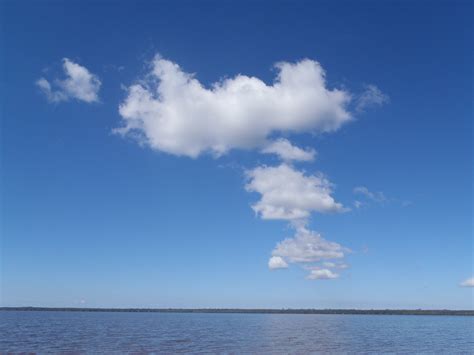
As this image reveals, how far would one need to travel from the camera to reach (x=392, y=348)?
57.2 m

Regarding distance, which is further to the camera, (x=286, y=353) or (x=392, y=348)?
(x=392, y=348)

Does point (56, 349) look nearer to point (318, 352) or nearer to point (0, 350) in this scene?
point (0, 350)

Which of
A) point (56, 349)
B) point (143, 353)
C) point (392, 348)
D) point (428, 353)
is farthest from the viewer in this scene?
point (392, 348)

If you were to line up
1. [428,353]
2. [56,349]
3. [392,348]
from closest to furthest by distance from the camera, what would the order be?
1. [56,349]
2. [428,353]
3. [392,348]

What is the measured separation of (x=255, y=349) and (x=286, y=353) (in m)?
5.42

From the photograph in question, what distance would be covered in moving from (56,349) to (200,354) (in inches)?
680

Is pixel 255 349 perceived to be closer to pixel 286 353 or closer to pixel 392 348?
pixel 286 353

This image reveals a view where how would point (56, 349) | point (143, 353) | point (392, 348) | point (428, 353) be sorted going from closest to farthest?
1. point (143, 353)
2. point (56, 349)
3. point (428, 353)
4. point (392, 348)

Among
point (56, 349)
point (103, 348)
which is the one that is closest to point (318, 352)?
point (103, 348)

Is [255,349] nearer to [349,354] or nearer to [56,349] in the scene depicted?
[349,354]

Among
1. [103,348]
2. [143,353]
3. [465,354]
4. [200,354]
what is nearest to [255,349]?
[200,354]

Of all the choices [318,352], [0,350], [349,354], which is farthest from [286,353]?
[0,350]

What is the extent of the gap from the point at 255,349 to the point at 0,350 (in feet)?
95.3

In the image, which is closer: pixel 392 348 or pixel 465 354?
pixel 465 354
